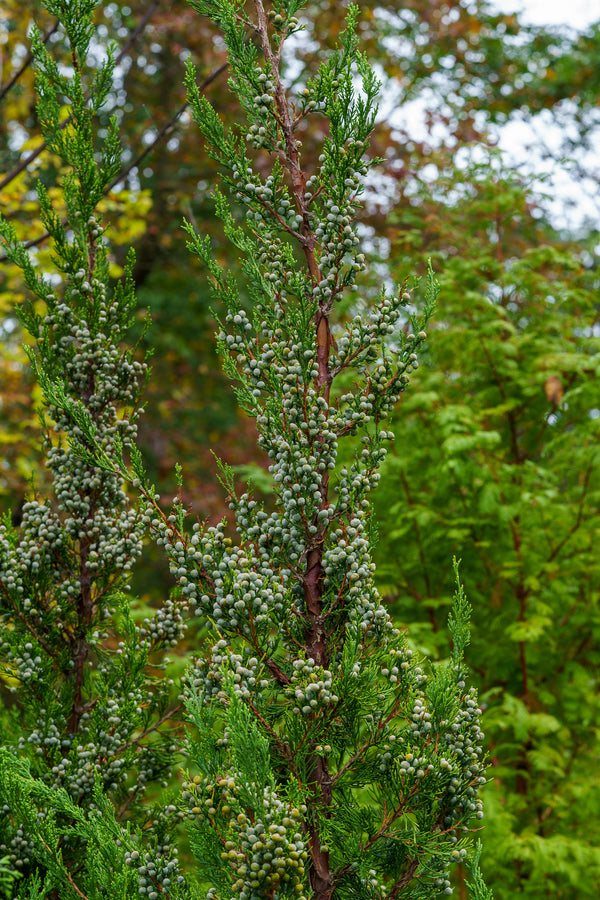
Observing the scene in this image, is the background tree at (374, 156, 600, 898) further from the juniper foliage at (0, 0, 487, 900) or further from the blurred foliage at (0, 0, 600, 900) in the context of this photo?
the juniper foliage at (0, 0, 487, 900)

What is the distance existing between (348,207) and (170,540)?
1446mm

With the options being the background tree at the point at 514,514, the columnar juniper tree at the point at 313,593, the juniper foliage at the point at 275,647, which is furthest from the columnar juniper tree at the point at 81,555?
the background tree at the point at 514,514

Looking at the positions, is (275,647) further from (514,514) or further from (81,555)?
(514,514)

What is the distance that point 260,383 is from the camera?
300 cm

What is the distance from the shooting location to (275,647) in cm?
277

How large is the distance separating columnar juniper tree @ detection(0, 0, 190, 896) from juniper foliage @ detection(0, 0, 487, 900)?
2 centimetres

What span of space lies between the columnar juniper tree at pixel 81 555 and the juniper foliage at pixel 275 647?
0.07ft

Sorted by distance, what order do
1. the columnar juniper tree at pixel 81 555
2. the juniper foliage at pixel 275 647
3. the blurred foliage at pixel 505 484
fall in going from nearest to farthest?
the juniper foliage at pixel 275 647 → the columnar juniper tree at pixel 81 555 → the blurred foliage at pixel 505 484

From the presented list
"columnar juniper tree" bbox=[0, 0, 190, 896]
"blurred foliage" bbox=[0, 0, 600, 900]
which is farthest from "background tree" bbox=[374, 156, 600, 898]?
"columnar juniper tree" bbox=[0, 0, 190, 896]

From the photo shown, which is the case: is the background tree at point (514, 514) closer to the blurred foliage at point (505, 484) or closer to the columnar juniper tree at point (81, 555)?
the blurred foliage at point (505, 484)

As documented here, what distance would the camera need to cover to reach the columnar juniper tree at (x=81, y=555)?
344cm

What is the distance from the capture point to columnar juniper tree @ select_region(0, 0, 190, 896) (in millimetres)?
3443

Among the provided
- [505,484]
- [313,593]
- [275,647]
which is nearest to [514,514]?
[505,484]

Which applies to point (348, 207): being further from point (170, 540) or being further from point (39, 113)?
point (39, 113)
